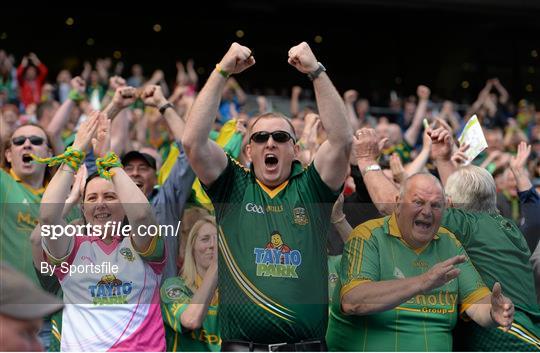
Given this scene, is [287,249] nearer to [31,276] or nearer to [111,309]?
[111,309]

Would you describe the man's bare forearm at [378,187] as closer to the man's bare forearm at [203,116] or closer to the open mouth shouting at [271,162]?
the open mouth shouting at [271,162]

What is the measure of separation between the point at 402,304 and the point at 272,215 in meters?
0.88

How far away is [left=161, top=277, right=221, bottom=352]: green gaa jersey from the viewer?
5.60m

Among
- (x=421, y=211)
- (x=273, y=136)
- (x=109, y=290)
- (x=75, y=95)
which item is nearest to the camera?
(x=273, y=136)

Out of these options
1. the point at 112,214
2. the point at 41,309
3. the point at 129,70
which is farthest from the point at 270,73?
the point at 41,309

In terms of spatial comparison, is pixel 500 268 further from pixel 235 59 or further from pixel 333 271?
pixel 235 59

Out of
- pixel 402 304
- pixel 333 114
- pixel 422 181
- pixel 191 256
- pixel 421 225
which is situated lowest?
pixel 402 304

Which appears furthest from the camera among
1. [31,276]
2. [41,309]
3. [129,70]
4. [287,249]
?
[129,70]

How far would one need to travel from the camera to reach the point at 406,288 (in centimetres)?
514

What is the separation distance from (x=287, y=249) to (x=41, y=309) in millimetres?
2812

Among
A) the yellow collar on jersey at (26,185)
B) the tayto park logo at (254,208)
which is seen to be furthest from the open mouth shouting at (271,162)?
the yellow collar on jersey at (26,185)

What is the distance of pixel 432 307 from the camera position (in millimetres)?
5297

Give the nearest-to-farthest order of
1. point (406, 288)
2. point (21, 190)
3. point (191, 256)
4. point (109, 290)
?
point (406, 288), point (109, 290), point (191, 256), point (21, 190)

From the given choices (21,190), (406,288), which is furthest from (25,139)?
(406,288)
